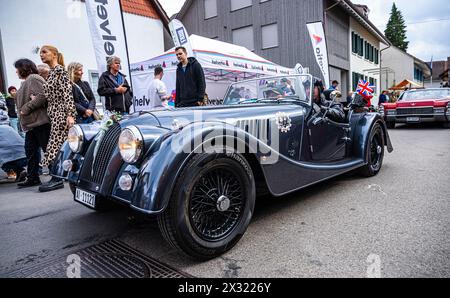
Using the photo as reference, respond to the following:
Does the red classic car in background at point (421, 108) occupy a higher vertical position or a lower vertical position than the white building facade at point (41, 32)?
lower

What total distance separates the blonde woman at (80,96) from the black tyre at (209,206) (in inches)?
127

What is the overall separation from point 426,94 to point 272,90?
997 cm

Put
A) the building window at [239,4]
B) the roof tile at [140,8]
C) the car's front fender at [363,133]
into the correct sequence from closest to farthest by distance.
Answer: the car's front fender at [363,133] < the roof tile at [140,8] < the building window at [239,4]

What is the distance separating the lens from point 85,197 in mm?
2395

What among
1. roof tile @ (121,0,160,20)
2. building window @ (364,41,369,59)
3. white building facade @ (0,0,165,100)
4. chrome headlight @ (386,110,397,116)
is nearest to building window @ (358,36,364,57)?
building window @ (364,41,369,59)

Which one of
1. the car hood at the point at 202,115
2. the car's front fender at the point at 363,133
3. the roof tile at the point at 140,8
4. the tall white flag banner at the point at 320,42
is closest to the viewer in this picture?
the car hood at the point at 202,115

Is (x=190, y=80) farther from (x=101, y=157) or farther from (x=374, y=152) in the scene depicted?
(x=374, y=152)

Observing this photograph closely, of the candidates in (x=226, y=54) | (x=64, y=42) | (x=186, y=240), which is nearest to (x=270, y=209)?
(x=186, y=240)

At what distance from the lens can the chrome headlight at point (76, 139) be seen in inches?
109

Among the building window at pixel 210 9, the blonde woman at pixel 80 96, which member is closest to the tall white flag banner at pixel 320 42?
A: the blonde woman at pixel 80 96

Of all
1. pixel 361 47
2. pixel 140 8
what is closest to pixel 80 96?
pixel 140 8

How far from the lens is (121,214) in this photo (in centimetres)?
307

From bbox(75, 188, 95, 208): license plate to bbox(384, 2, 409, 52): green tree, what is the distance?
6607 cm

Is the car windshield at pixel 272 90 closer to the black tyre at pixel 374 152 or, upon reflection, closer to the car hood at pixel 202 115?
the car hood at pixel 202 115
